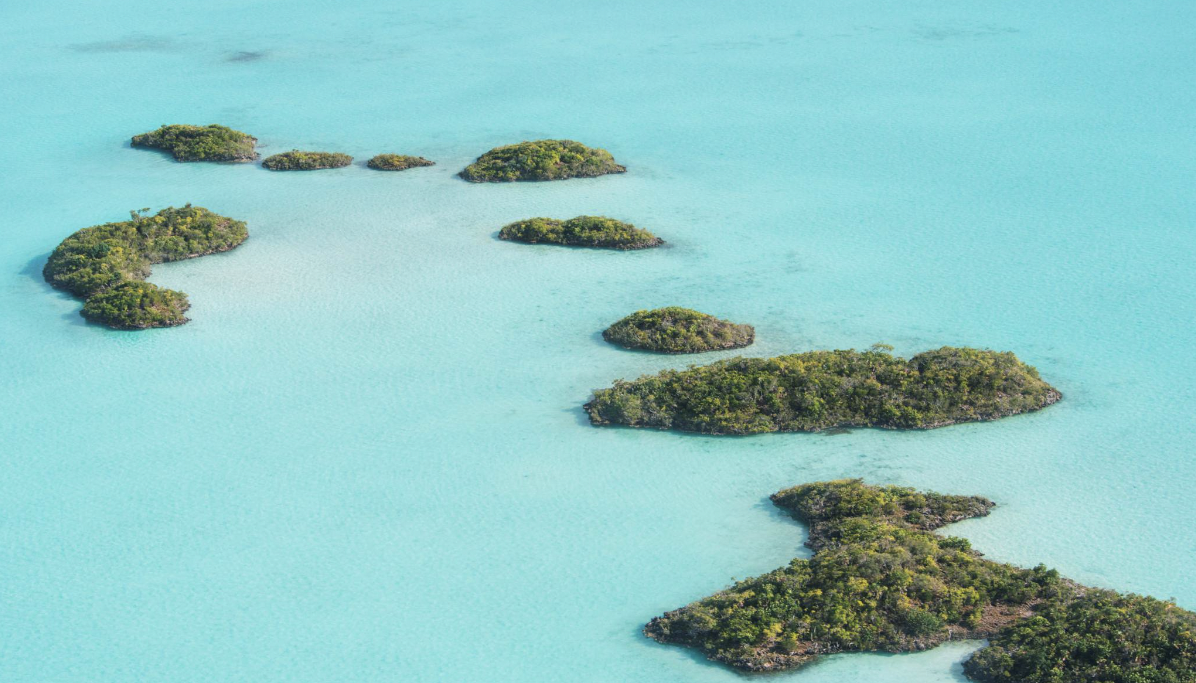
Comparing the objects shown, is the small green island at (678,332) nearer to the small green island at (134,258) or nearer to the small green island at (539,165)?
the small green island at (134,258)

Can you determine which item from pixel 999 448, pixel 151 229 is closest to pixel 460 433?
pixel 999 448

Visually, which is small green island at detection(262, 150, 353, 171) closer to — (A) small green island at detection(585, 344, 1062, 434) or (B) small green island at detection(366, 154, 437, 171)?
(B) small green island at detection(366, 154, 437, 171)

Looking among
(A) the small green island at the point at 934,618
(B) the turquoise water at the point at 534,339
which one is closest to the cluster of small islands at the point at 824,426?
(A) the small green island at the point at 934,618

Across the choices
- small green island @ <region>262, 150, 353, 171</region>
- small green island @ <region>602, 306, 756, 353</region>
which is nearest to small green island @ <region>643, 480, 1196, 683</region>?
small green island @ <region>602, 306, 756, 353</region>

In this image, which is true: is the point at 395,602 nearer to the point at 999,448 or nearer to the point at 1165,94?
the point at 999,448

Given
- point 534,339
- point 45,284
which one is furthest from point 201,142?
point 534,339

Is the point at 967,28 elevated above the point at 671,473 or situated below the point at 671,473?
above
